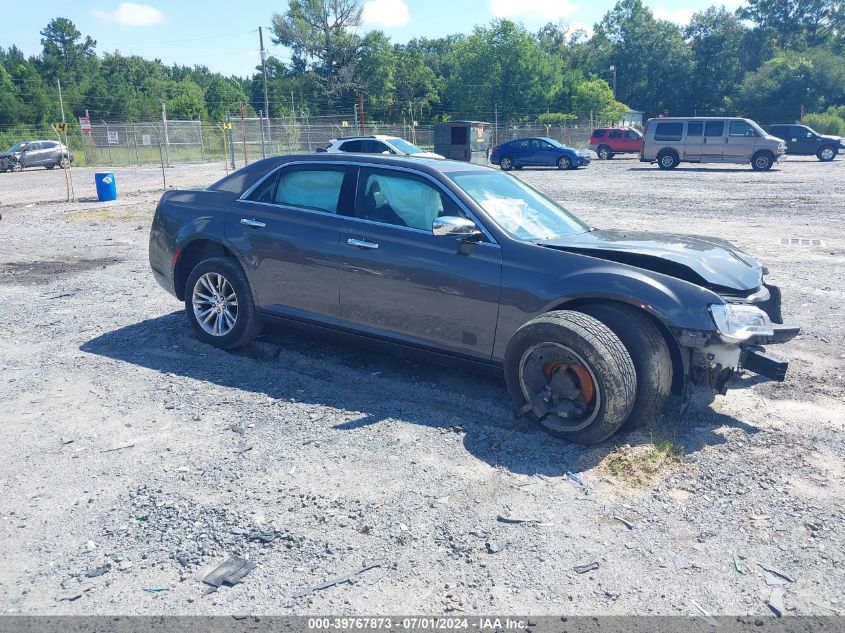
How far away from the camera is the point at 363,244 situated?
5398mm

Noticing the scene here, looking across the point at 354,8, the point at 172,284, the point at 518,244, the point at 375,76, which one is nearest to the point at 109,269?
the point at 172,284

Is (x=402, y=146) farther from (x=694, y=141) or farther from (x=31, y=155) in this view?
(x=31, y=155)

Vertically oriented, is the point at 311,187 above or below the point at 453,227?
above

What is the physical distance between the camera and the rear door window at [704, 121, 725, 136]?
98.1 ft

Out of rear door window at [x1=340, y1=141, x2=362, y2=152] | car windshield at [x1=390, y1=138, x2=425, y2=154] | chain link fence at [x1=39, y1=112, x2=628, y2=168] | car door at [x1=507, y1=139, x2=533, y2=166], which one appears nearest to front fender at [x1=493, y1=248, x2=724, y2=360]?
car windshield at [x1=390, y1=138, x2=425, y2=154]

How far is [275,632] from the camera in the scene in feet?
9.57

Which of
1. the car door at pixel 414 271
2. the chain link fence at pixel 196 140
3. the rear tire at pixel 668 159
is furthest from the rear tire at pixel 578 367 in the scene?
the chain link fence at pixel 196 140

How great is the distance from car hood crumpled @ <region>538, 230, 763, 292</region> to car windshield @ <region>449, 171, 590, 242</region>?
18 cm

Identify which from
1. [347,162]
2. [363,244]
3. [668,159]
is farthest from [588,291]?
[668,159]

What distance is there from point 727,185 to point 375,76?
52.8 m

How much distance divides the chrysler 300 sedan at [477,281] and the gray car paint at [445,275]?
11 mm

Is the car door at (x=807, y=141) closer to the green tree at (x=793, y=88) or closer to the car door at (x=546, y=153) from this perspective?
the car door at (x=546, y=153)

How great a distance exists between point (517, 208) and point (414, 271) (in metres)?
0.95

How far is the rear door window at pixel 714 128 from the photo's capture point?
29.9 m
